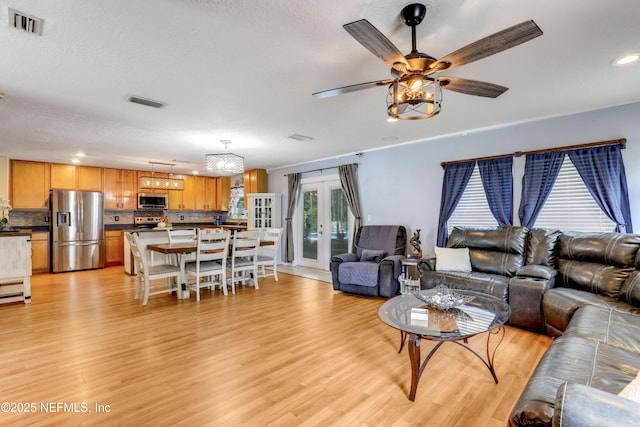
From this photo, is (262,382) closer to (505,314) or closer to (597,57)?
(505,314)

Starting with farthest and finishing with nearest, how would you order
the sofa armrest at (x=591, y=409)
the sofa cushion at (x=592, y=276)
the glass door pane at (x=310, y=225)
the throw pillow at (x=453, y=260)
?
the glass door pane at (x=310, y=225) < the throw pillow at (x=453, y=260) < the sofa cushion at (x=592, y=276) < the sofa armrest at (x=591, y=409)

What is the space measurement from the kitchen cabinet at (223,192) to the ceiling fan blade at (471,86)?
26.5 ft

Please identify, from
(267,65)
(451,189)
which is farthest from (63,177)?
(451,189)

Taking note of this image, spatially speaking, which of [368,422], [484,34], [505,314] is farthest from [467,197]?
[368,422]

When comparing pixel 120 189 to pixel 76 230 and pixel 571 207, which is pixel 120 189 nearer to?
pixel 76 230

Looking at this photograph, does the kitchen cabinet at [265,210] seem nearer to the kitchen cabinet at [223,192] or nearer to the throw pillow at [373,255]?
the kitchen cabinet at [223,192]

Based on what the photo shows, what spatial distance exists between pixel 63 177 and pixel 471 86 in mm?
8472

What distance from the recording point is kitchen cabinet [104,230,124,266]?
296 inches

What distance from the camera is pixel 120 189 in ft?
25.5

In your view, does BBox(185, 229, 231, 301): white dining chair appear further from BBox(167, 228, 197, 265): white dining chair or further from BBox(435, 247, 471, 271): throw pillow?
BBox(435, 247, 471, 271): throw pillow

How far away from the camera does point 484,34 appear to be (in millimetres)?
2066

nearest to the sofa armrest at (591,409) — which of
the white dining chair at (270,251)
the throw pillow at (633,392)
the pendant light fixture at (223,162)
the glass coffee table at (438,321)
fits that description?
the throw pillow at (633,392)

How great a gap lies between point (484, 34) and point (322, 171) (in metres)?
4.85

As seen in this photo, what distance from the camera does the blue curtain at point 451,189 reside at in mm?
4641
